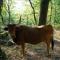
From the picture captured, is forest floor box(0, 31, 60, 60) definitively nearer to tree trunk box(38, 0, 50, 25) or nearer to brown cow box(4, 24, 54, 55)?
brown cow box(4, 24, 54, 55)

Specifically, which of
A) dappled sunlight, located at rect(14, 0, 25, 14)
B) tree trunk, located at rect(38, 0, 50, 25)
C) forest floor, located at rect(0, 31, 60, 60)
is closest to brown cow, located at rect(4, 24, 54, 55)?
forest floor, located at rect(0, 31, 60, 60)

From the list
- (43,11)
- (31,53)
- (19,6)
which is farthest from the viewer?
(19,6)

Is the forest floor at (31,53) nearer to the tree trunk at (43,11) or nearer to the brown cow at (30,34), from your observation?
the brown cow at (30,34)

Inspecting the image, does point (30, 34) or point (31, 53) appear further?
point (31, 53)

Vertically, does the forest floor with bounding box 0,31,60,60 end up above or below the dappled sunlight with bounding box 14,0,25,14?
below

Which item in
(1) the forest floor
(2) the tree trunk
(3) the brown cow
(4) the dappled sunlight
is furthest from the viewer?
(4) the dappled sunlight

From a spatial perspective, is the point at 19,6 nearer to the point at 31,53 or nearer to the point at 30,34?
the point at 31,53

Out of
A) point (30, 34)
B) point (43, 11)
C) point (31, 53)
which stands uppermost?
point (43, 11)

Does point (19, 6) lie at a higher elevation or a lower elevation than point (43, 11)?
lower

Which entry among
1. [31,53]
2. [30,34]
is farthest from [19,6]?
[30,34]

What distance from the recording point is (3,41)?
Answer: 26.5 ft

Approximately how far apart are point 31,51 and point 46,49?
20.7 inches

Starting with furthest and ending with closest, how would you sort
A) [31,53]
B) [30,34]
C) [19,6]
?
[19,6] → [31,53] → [30,34]

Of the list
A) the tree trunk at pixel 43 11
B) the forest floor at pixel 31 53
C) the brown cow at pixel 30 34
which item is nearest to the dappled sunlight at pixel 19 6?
the tree trunk at pixel 43 11
